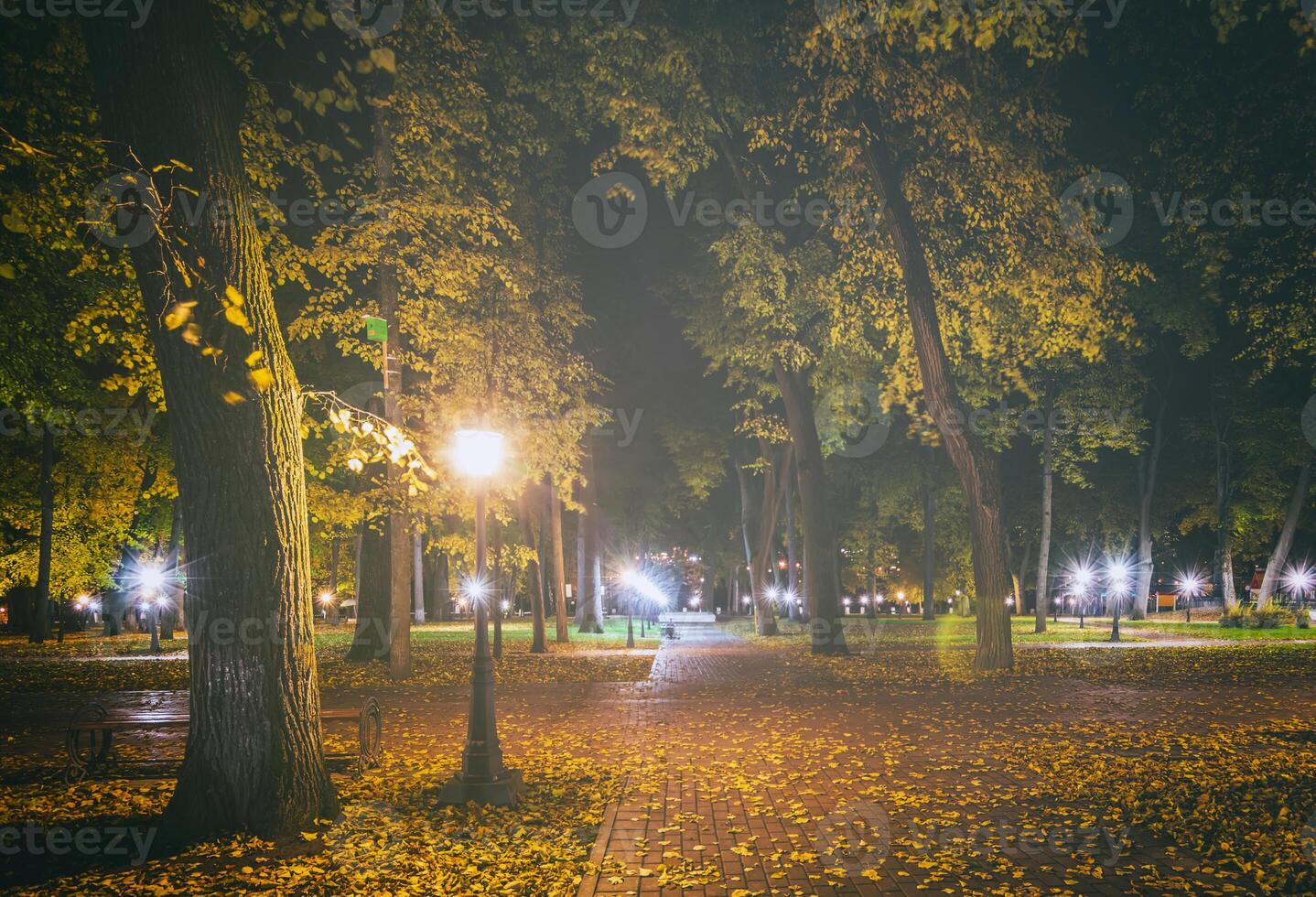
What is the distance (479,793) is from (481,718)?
682mm

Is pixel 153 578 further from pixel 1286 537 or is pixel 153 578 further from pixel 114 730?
pixel 1286 537

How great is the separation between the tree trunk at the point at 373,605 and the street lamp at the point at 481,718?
1414 cm

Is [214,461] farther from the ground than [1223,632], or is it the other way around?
[214,461]

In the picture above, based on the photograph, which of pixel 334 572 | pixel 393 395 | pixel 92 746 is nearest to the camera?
pixel 92 746

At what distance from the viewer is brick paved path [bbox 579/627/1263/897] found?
5434mm

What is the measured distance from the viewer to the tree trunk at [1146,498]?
1507 inches

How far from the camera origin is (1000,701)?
13203 millimetres

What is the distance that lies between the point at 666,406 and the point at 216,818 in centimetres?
3206

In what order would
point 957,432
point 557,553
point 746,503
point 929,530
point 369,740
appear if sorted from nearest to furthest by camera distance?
point 369,740 → point 957,432 → point 557,553 → point 746,503 → point 929,530

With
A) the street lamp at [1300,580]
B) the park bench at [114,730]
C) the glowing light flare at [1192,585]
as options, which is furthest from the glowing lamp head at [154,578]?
the glowing light flare at [1192,585]

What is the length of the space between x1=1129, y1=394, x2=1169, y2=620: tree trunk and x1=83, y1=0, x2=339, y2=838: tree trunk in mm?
40697

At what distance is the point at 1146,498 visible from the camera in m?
38.8

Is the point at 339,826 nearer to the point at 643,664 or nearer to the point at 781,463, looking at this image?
the point at 643,664

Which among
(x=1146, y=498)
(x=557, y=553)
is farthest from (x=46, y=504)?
(x=1146, y=498)
